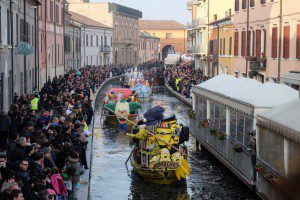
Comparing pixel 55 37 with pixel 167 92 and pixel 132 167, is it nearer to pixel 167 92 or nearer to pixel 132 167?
pixel 167 92

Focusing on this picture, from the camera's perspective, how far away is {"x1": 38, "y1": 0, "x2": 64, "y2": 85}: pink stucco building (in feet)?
157

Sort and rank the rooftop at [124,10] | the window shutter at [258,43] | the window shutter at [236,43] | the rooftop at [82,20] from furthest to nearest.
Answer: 1. the rooftop at [124,10]
2. the rooftop at [82,20]
3. the window shutter at [236,43]
4. the window shutter at [258,43]

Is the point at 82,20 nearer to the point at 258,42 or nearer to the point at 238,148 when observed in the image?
the point at 258,42

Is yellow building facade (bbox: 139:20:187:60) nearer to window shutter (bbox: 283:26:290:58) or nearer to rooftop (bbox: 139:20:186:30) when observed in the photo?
rooftop (bbox: 139:20:186:30)

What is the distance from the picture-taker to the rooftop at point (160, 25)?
150500mm

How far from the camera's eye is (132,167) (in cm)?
2289

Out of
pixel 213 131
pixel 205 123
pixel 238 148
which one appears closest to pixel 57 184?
pixel 238 148

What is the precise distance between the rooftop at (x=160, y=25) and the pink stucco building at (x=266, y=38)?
339 ft

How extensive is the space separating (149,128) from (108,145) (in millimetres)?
8244

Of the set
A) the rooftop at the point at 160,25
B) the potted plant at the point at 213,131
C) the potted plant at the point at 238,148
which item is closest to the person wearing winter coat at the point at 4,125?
the potted plant at the point at 238,148

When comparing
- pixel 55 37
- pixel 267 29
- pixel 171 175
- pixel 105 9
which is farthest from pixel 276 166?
pixel 105 9

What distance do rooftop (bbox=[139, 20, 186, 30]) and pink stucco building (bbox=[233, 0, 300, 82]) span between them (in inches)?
4065

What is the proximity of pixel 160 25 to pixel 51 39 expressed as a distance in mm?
99995

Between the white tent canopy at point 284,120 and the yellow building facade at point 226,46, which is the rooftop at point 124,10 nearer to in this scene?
the yellow building facade at point 226,46
